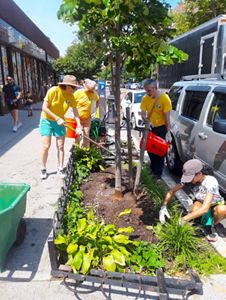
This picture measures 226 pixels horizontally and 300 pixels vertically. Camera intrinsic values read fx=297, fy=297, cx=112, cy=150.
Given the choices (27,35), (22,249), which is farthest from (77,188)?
(27,35)

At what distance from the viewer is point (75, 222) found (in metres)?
3.40

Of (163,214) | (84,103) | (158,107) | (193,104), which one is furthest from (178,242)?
(84,103)

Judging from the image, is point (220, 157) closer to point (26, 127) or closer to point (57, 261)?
point (57, 261)

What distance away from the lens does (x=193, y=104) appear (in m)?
5.21

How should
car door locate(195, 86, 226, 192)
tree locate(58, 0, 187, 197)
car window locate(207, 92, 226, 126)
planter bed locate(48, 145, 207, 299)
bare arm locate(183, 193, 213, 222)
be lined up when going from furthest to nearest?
car window locate(207, 92, 226, 126)
car door locate(195, 86, 226, 192)
bare arm locate(183, 193, 213, 222)
tree locate(58, 0, 187, 197)
planter bed locate(48, 145, 207, 299)

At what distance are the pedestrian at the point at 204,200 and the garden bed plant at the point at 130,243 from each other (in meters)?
0.17

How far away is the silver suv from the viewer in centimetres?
390

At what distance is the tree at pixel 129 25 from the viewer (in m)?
2.84

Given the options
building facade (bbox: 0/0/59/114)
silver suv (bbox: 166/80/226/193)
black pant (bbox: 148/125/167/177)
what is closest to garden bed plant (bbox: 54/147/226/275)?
silver suv (bbox: 166/80/226/193)

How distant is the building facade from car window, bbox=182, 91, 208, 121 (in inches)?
369

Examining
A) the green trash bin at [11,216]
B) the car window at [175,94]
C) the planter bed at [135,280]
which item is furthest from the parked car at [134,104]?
the planter bed at [135,280]

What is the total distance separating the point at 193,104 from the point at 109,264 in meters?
3.42

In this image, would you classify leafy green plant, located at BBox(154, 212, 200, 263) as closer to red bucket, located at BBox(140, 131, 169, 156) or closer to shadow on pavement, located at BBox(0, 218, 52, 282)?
shadow on pavement, located at BBox(0, 218, 52, 282)

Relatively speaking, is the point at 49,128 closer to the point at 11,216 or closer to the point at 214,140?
the point at 11,216
